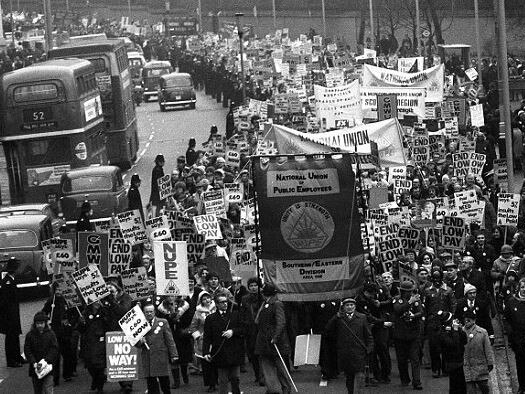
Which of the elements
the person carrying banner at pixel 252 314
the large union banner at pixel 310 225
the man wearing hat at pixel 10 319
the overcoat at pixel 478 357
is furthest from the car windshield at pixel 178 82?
the overcoat at pixel 478 357

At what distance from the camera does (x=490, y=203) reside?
27.5 m

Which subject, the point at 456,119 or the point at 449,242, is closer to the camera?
the point at 449,242

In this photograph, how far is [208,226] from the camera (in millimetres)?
26375

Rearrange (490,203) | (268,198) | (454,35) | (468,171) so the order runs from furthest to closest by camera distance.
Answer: (454,35) → (468,171) → (490,203) → (268,198)

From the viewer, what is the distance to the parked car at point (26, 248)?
29.4m

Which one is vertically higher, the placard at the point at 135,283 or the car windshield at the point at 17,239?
the placard at the point at 135,283

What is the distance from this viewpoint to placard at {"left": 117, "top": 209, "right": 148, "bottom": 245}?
2695 centimetres

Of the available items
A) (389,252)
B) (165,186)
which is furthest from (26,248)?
(389,252)

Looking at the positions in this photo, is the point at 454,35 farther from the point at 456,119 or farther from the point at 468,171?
the point at 468,171

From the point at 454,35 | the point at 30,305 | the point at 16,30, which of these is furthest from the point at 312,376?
the point at 16,30

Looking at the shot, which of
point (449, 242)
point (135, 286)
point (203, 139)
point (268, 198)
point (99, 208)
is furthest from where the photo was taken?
point (203, 139)

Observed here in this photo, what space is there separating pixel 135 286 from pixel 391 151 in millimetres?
7977

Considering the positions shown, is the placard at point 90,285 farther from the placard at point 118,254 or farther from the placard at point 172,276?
the placard at point 118,254

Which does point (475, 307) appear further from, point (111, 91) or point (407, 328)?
point (111, 91)
